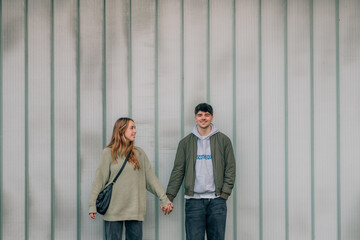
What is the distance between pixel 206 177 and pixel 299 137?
1299 mm

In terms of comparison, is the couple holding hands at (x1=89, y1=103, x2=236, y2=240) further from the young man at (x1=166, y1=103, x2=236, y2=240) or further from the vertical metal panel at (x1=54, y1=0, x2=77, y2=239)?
the vertical metal panel at (x1=54, y1=0, x2=77, y2=239)

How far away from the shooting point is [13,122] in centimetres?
500

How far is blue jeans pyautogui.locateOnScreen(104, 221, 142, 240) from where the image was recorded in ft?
14.0

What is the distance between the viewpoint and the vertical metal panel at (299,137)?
4992 millimetres

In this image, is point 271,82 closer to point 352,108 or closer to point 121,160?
point 352,108

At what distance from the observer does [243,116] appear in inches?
197

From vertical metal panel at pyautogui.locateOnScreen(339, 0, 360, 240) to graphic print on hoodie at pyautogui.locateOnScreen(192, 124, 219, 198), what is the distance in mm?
1604

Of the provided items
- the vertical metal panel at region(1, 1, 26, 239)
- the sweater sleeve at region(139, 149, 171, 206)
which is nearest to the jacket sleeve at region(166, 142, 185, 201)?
the sweater sleeve at region(139, 149, 171, 206)

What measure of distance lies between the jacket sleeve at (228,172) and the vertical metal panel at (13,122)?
2.32 metres

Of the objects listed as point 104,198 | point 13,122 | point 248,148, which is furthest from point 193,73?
point 13,122

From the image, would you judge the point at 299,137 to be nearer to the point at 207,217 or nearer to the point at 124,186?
the point at 207,217

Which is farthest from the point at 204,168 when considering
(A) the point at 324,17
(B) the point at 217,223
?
(A) the point at 324,17

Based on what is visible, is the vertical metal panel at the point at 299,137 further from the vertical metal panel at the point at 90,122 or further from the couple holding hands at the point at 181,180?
the vertical metal panel at the point at 90,122

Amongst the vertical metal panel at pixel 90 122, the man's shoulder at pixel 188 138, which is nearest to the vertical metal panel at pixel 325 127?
the man's shoulder at pixel 188 138
